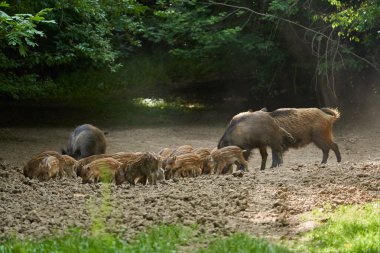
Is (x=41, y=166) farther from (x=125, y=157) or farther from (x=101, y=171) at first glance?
(x=125, y=157)

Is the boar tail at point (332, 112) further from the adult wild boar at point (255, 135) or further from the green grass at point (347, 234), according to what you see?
the green grass at point (347, 234)

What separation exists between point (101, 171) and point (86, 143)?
4.00m

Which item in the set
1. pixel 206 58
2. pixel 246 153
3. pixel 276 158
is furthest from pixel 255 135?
pixel 206 58

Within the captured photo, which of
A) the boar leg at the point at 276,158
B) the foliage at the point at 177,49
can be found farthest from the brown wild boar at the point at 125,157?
the foliage at the point at 177,49

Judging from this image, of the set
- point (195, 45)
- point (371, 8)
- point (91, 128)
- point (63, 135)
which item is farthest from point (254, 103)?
point (371, 8)

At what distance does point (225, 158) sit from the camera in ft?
34.4

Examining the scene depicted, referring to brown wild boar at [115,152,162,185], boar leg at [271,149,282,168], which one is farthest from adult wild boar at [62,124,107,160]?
brown wild boar at [115,152,162,185]

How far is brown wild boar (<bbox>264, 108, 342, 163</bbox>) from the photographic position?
12359 millimetres

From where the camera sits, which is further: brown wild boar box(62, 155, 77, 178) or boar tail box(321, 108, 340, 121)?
boar tail box(321, 108, 340, 121)

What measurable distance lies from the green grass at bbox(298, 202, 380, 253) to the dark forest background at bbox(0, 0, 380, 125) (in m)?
8.28

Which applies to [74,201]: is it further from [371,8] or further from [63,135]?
[63,135]

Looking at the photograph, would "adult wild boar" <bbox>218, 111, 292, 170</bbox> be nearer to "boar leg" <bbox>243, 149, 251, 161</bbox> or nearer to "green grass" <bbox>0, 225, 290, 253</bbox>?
"boar leg" <bbox>243, 149, 251, 161</bbox>

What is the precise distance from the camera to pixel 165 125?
18438 millimetres

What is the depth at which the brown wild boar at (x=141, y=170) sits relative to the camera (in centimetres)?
898
